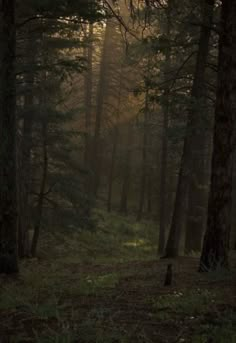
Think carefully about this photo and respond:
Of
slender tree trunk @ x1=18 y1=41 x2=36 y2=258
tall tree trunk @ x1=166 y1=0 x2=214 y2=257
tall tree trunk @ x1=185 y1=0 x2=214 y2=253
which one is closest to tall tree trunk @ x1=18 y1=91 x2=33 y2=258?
slender tree trunk @ x1=18 y1=41 x2=36 y2=258

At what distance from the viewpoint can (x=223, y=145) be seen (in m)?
9.20

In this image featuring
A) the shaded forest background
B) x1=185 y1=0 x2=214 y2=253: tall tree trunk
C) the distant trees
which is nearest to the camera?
the shaded forest background

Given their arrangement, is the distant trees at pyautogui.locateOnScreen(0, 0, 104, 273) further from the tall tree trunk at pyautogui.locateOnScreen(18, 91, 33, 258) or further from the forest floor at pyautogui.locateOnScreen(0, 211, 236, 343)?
the forest floor at pyautogui.locateOnScreen(0, 211, 236, 343)

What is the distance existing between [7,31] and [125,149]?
26250mm

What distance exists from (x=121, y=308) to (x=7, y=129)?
4989 millimetres

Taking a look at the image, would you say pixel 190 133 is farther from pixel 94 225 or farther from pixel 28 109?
pixel 94 225

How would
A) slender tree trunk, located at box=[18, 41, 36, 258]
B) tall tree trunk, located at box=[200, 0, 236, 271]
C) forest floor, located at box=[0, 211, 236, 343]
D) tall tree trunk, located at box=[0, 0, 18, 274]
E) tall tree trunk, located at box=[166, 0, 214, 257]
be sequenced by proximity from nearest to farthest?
1. forest floor, located at box=[0, 211, 236, 343]
2. tall tree trunk, located at box=[200, 0, 236, 271]
3. tall tree trunk, located at box=[0, 0, 18, 274]
4. tall tree trunk, located at box=[166, 0, 214, 257]
5. slender tree trunk, located at box=[18, 41, 36, 258]

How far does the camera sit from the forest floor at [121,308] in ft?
17.7

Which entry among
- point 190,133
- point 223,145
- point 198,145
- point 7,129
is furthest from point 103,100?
point 223,145

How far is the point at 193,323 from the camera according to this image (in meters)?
5.83

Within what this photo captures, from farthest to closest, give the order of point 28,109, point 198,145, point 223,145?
point 198,145
point 28,109
point 223,145

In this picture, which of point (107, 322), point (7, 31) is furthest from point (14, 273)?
point (7, 31)

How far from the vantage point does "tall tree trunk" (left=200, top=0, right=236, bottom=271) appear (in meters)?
9.13

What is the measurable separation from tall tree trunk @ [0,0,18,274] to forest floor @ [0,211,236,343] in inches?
43.7
